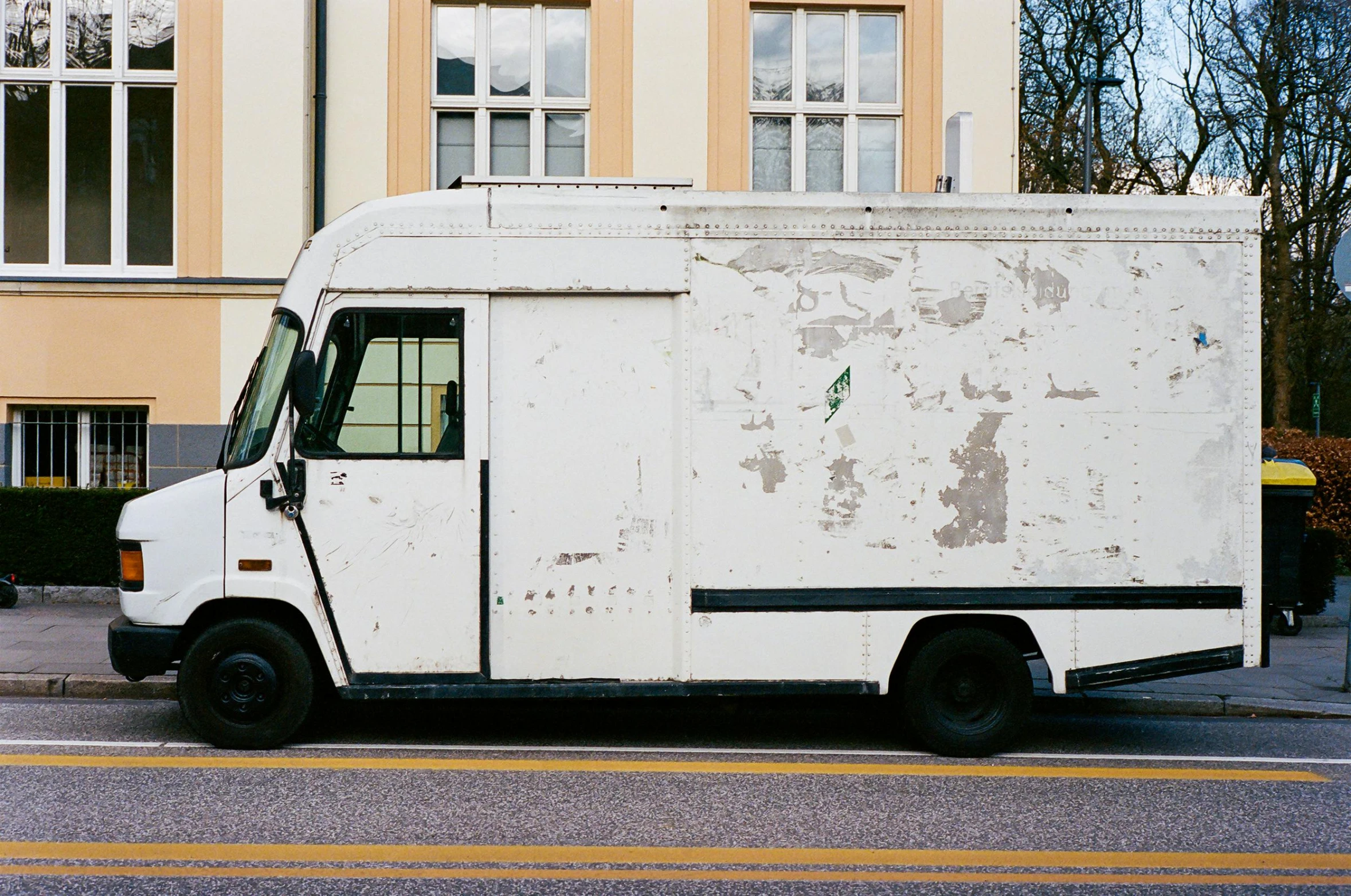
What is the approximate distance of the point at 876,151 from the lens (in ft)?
46.6

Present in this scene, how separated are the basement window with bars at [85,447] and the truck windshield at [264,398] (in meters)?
7.30

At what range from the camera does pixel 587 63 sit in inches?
546

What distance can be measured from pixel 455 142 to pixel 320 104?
5.06ft

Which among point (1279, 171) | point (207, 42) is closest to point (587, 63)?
point (207, 42)

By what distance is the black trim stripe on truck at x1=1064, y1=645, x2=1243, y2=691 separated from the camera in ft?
22.5

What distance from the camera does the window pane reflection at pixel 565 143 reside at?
1394 centimetres

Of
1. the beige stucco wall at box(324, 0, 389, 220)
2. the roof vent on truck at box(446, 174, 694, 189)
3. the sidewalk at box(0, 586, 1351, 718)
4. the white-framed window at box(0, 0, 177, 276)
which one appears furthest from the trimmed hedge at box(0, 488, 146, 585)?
the roof vent on truck at box(446, 174, 694, 189)

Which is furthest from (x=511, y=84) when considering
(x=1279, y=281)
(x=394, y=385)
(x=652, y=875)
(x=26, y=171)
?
(x=1279, y=281)

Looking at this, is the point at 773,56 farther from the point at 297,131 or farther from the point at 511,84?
the point at 297,131

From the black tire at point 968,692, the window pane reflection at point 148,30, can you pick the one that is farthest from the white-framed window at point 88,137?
the black tire at point 968,692

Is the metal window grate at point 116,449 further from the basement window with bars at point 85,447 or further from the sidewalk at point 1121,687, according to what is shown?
the sidewalk at point 1121,687

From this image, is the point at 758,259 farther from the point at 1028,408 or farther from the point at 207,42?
the point at 207,42

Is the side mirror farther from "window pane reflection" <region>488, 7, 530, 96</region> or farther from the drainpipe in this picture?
"window pane reflection" <region>488, 7, 530, 96</region>

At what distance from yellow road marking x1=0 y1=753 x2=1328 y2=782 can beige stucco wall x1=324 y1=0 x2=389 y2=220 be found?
829 centimetres
